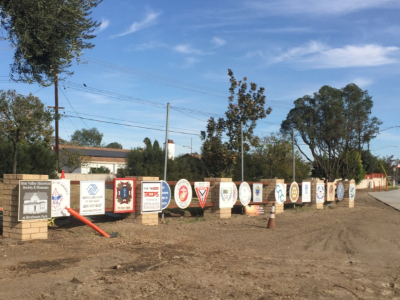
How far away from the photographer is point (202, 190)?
15.3 metres

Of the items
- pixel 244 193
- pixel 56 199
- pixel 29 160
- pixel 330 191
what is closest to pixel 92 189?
pixel 56 199

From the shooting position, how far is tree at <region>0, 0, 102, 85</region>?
10484mm

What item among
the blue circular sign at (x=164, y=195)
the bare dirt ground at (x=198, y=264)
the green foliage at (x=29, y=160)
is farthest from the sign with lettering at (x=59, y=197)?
the green foliage at (x=29, y=160)

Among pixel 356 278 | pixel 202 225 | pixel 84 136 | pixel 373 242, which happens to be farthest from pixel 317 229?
pixel 84 136

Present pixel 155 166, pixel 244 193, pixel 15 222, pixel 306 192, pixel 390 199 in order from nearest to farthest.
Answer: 1. pixel 15 222
2. pixel 244 193
3. pixel 306 192
4. pixel 390 199
5. pixel 155 166

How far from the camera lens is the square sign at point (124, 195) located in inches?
475

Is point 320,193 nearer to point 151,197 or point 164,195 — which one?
point 164,195

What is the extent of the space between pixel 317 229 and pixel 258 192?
16.0 ft

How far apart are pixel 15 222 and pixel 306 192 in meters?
15.0

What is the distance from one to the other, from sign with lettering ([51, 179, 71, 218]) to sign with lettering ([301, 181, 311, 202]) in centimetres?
1344

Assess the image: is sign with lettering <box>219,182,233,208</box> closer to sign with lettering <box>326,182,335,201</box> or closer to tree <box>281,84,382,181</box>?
sign with lettering <box>326,182,335,201</box>

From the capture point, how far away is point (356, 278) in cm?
728

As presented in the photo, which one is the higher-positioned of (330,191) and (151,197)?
(151,197)

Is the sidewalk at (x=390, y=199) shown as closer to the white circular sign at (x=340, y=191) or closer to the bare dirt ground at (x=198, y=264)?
the white circular sign at (x=340, y=191)
